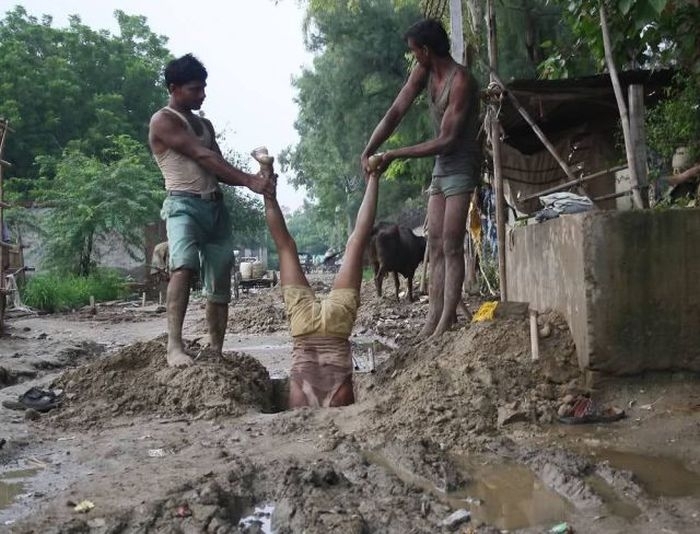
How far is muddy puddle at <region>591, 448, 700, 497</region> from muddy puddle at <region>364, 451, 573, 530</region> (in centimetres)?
32

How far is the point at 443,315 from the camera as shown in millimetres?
Answer: 4594

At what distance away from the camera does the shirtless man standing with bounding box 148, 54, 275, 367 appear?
431cm

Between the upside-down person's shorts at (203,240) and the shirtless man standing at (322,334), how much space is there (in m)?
0.53

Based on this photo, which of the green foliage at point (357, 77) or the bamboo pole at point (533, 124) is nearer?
the bamboo pole at point (533, 124)

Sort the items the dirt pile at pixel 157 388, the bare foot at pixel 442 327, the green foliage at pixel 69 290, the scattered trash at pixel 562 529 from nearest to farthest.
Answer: the scattered trash at pixel 562 529, the dirt pile at pixel 157 388, the bare foot at pixel 442 327, the green foliage at pixel 69 290

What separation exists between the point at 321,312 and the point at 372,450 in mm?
1262

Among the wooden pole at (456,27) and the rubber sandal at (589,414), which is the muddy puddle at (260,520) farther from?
the wooden pole at (456,27)

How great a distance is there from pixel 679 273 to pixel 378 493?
2.13 m

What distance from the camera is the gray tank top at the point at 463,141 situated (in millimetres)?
4516

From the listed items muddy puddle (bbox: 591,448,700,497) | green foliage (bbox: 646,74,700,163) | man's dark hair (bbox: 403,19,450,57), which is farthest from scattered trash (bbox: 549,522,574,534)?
green foliage (bbox: 646,74,700,163)

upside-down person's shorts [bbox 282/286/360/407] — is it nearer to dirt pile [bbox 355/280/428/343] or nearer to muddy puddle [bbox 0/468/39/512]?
muddy puddle [bbox 0/468/39/512]

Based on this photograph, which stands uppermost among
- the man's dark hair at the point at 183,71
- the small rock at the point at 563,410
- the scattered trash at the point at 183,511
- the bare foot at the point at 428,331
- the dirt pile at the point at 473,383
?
the man's dark hair at the point at 183,71

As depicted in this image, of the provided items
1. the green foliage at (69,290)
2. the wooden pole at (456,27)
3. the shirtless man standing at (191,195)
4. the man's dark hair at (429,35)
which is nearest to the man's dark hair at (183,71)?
the shirtless man standing at (191,195)

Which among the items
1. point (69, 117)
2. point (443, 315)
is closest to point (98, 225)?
point (69, 117)
